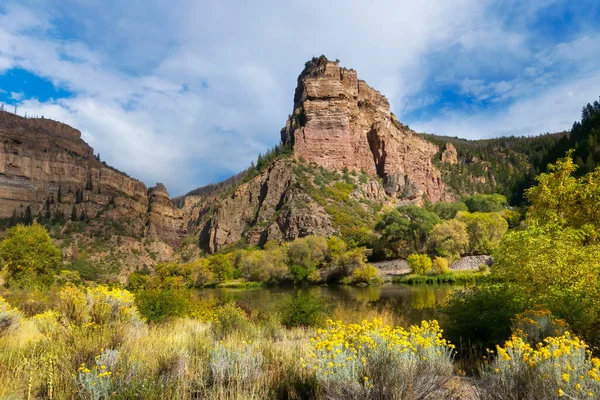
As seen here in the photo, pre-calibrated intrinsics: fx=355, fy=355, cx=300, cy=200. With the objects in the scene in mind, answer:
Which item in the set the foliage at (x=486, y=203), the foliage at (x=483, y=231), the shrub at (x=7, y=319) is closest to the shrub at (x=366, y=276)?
the foliage at (x=483, y=231)

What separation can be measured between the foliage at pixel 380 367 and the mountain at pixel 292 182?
69567mm

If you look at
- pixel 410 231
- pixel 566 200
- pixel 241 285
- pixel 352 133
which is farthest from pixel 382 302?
pixel 352 133

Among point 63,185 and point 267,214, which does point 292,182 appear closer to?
point 267,214

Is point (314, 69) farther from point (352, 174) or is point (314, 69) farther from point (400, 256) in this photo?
point (400, 256)

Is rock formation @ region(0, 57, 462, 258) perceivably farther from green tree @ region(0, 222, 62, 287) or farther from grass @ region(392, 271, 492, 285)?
green tree @ region(0, 222, 62, 287)

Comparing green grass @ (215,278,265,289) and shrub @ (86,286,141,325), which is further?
green grass @ (215,278,265,289)

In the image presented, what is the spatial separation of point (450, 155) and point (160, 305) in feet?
563

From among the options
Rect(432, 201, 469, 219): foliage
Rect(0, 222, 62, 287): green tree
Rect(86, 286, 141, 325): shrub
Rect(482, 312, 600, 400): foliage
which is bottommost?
Rect(482, 312, 600, 400): foliage

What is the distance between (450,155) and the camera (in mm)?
165250

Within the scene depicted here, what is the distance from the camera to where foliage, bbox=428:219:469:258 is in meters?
56.2

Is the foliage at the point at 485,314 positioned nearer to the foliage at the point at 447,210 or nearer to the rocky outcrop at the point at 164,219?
the foliage at the point at 447,210

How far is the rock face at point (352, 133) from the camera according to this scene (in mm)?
110250

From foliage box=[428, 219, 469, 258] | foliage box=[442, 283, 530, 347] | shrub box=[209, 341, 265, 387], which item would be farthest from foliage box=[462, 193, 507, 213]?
shrub box=[209, 341, 265, 387]

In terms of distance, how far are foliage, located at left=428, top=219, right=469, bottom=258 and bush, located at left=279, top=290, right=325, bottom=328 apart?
1879 inches
